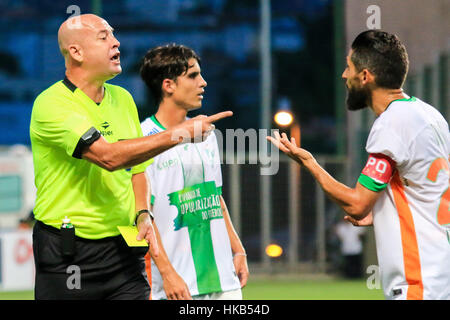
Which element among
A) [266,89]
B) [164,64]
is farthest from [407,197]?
[266,89]

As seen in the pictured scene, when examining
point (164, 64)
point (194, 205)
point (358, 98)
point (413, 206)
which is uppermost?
point (164, 64)

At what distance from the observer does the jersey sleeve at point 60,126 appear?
4.89m

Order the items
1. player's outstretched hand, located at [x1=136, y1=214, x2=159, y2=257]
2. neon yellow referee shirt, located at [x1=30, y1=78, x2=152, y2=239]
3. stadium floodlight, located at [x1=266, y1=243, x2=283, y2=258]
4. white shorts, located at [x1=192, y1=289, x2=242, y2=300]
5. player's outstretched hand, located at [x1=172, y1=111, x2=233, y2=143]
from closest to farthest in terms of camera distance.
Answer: player's outstretched hand, located at [x1=172, y1=111, x2=233, y2=143], neon yellow referee shirt, located at [x1=30, y1=78, x2=152, y2=239], player's outstretched hand, located at [x1=136, y1=214, x2=159, y2=257], white shorts, located at [x1=192, y1=289, x2=242, y2=300], stadium floodlight, located at [x1=266, y1=243, x2=283, y2=258]

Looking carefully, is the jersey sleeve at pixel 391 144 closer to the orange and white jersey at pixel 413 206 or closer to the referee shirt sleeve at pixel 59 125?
the orange and white jersey at pixel 413 206

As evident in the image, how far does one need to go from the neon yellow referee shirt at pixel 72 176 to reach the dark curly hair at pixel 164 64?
150cm

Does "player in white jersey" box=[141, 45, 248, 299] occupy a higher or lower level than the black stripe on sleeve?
lower

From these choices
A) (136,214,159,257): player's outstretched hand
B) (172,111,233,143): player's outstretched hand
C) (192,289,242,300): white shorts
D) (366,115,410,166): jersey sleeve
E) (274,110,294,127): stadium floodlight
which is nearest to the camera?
(366,115,410,166): jersey sleeve

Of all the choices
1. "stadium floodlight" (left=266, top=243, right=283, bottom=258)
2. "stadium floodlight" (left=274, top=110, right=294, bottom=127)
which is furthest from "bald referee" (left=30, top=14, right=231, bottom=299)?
"stadium floodlight" (left=266, top=243, right=283, bottom=258)

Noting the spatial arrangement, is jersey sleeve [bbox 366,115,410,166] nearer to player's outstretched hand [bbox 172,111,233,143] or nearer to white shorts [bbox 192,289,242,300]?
player's outstretched hand [bbox 172,111,233,143]

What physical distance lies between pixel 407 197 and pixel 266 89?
18.4 metres

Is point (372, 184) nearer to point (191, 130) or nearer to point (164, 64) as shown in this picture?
point (191, 130)

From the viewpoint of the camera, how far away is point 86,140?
15.9 ft

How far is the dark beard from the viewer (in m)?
4.89

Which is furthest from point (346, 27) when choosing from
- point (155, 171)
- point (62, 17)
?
point (155, 171)
